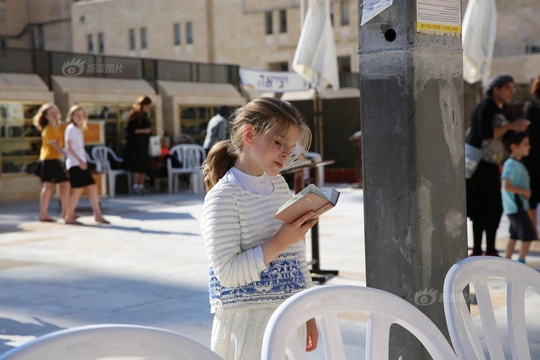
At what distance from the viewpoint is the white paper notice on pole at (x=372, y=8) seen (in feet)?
10.9

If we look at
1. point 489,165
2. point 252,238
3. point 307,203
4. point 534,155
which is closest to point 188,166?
point 534,155

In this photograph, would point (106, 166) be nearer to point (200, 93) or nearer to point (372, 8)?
point (200, 93)

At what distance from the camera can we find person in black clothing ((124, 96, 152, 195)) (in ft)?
57.4

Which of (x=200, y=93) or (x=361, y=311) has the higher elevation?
(x=200, y=93)

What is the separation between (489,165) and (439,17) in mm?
4510

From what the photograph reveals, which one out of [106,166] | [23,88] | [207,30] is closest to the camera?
[106,166]

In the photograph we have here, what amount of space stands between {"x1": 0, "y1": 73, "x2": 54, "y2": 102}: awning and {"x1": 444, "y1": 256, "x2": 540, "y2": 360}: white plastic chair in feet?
53.7

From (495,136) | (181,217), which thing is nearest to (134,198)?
(181,217)

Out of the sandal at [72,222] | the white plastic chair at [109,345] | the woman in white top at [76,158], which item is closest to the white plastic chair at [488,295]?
the white plastic chair at [109,345]

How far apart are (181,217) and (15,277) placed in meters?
5.32

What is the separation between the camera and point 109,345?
1.85 metres

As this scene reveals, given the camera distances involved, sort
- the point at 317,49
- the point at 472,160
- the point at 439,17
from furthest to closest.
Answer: the point at 317,49, the point at 472,160, the point at 439,17

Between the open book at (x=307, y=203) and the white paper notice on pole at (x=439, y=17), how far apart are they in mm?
895

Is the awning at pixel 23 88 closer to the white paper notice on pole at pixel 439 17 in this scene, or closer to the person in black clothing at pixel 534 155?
the person in black clothing at pixel 534 155
